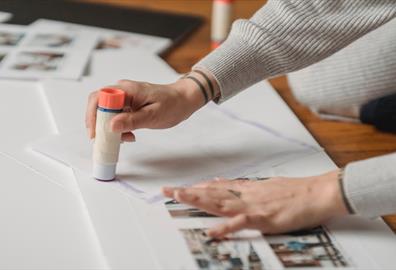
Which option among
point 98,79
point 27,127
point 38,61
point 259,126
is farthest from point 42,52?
point 259,126

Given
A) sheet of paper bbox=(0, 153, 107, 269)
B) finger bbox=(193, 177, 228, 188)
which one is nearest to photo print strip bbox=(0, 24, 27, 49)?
sheet of paper bbox=(0, 153, 107, 269)

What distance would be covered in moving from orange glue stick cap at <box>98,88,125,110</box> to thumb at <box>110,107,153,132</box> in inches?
0.6

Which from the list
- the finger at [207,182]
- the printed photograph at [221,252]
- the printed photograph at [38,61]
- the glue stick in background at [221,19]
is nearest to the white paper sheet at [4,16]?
the printed photograph at [38,61]

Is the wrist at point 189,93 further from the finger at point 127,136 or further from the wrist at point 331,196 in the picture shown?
the wrist at point 331,196

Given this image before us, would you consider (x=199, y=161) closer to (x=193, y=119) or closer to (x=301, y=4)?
(x=193, y=119)

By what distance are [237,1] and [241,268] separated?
1340 millimetres

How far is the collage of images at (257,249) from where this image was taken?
0.86 m

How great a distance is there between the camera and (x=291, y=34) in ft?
3.79

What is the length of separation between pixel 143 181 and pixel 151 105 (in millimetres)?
105

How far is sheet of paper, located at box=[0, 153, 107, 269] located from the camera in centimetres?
86

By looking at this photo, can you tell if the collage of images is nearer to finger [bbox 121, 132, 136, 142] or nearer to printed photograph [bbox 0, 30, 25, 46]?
finger [bbox 121, 132, 136, 142]

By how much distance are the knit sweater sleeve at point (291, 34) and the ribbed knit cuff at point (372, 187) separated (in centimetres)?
30

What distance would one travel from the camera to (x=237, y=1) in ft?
6.86

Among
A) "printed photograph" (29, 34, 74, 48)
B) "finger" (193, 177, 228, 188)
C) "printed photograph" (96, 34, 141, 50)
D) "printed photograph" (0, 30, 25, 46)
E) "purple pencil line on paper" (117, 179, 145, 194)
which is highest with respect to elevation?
"printed photograph" (0, 30, 25, 46)
